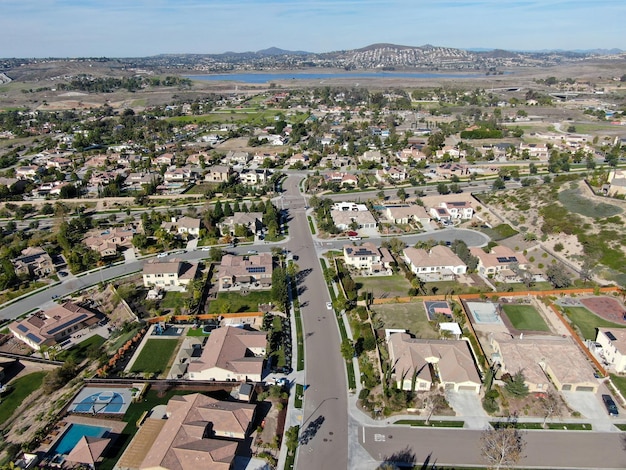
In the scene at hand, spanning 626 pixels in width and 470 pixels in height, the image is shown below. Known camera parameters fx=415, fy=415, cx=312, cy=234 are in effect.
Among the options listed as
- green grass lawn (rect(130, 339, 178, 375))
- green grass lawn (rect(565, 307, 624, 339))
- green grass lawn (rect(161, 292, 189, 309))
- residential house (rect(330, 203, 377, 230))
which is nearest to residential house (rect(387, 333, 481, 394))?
green grass lawn (rect(565, 307, 624, 339))

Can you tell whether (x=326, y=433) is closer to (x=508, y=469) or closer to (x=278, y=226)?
(x=508, y=469)

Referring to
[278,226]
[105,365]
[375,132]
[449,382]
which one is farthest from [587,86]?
[105,365]

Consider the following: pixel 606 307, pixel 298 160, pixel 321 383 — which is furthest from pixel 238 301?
pixel 298 160

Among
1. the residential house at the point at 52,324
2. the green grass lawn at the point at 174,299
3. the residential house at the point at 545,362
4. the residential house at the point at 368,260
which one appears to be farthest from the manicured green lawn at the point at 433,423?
the residential house at the point at 52,324

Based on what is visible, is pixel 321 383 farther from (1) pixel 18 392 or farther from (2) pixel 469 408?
(1) pixel 18 392

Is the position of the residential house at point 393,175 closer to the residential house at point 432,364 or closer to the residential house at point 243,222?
the residential house at point 243,222

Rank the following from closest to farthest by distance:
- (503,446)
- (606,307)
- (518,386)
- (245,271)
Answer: (503,446) < (518,386) < (606,307) < (245,271)
